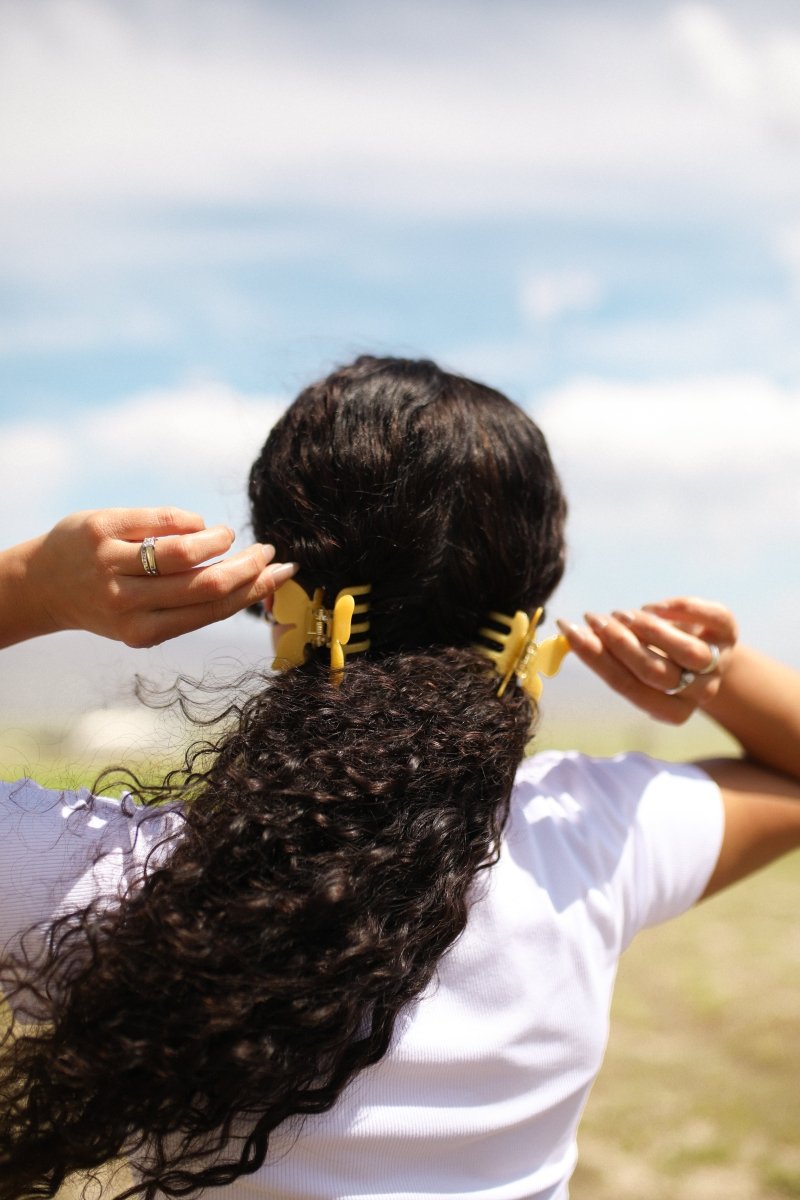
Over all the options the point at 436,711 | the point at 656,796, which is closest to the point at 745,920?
the point at 656,796

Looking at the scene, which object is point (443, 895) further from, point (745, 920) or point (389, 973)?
point (745, 920)

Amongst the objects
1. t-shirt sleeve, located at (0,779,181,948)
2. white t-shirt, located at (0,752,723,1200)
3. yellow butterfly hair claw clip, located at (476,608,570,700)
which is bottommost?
white t-shirt, located at (0,752,723,1200)

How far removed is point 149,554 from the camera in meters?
1.28

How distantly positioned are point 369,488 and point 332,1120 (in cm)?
86

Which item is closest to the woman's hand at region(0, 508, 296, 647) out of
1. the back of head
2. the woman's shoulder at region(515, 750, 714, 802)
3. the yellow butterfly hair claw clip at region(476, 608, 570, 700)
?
the back of head

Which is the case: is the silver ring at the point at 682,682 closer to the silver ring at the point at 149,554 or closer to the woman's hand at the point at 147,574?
the woman's hand at the point at 147,574

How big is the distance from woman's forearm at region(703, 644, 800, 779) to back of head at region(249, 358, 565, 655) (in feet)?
1.89

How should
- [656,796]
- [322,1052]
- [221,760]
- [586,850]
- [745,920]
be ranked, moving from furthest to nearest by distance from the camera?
[745,920], [656,796], [586,850], [221,760], [322,1052]

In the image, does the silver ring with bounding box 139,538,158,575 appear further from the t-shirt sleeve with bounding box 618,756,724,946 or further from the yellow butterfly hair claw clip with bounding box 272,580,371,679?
the t-shirt sleeve with bounding box 618,756,724,946

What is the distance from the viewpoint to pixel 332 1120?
1216mm

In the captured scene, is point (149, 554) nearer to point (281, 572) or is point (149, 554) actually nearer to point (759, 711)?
point (281, 572)

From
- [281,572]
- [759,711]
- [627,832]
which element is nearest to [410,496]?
[281,572]

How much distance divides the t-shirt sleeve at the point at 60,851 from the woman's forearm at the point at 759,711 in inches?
45.7

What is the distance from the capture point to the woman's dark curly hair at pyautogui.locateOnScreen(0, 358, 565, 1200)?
3.82ft
